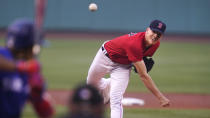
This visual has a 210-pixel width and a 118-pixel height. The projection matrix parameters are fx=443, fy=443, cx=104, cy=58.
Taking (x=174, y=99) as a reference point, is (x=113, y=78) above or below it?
above

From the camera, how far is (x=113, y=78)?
6.86m

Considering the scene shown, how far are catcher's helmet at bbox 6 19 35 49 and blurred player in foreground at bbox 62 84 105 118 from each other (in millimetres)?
658

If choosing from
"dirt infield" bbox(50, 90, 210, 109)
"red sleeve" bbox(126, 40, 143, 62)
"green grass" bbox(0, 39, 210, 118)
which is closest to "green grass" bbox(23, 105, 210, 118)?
"green grass" bbox(0, 39, 210, 118)

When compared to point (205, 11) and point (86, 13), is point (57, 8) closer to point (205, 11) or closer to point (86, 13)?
point (86, 13)

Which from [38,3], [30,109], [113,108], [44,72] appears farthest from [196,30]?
[38,3]

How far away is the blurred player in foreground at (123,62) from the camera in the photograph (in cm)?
643

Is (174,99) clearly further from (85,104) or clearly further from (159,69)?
(85,104)

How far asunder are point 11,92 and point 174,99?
8534 millimetres

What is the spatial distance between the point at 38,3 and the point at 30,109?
5.72 m

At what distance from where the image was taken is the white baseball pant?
6605mm

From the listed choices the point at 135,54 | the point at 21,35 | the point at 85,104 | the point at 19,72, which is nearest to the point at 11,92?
the point at 19,72

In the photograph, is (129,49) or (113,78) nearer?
(129,49)

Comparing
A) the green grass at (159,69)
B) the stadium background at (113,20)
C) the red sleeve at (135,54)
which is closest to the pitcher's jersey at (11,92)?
the red sleeve at (135,54)

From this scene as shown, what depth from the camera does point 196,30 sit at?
92.4 feet
